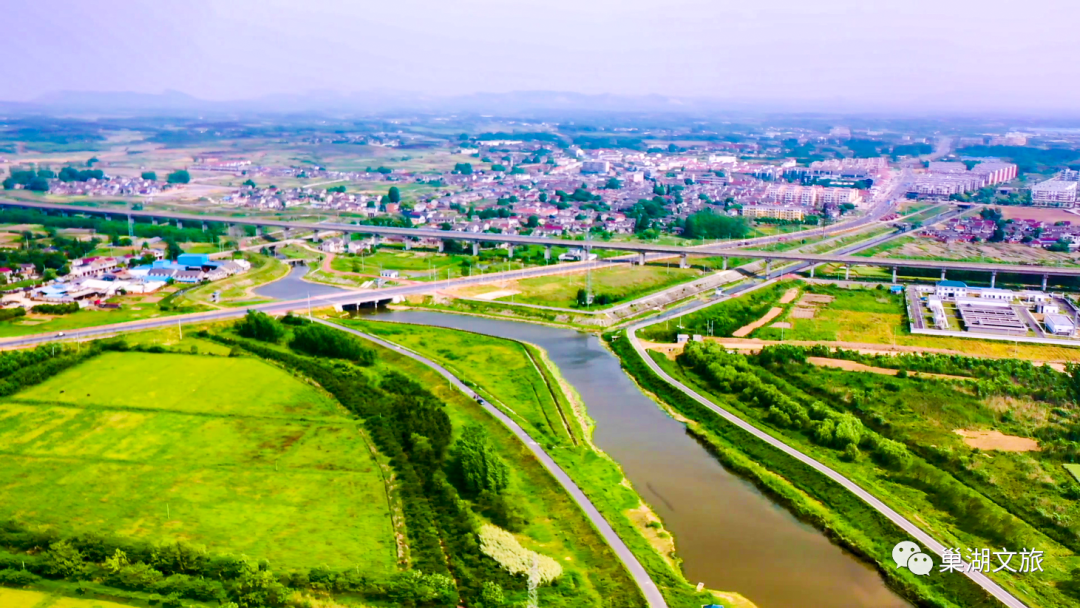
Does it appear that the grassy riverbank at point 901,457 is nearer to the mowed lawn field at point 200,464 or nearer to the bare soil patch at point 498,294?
the mowed lawn field at point 200,464

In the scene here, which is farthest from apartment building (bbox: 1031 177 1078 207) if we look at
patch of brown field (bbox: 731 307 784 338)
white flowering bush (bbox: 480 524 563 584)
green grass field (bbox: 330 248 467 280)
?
white flowering bush (bbox: 480 524 563 584)

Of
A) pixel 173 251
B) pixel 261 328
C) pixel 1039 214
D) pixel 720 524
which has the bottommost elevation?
pixel 720 524

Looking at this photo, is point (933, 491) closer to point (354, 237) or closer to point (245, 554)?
point (245, 554)

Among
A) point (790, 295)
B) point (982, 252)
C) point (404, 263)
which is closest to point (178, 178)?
point (404, 263)

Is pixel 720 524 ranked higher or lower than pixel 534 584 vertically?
lower

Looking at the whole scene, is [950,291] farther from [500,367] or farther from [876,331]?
[500,367]

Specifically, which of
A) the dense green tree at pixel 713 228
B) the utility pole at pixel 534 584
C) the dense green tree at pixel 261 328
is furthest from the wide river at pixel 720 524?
the dense green tree at pixel 713 228

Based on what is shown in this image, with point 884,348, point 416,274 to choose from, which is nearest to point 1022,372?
point 884,348
